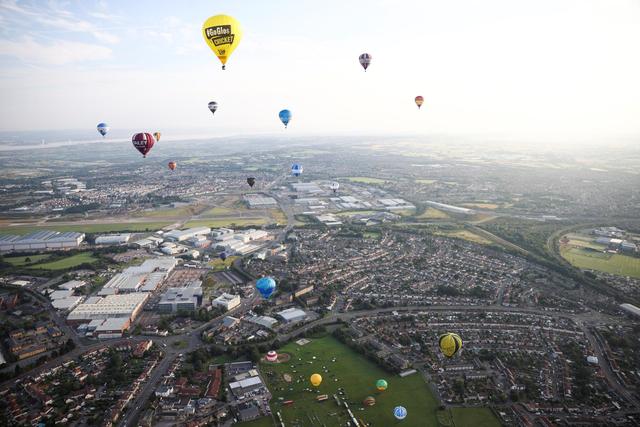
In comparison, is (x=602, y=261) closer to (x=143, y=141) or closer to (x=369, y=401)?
(x=369, y=401)

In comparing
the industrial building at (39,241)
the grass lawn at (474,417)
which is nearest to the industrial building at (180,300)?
the grass lawn at (474,417)

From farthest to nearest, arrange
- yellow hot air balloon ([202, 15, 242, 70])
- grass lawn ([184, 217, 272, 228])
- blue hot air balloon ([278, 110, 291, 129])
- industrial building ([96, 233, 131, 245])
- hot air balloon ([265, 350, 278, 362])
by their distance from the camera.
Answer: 1. grass lawn ([184, 217, 272, 228])
2. industrial building ([96, 233, 131, 245])
3. blue hot air balloon ([278, 110, 291, 129])
4. yellow hot air balloon ([202, 15, 242, 70])
5. hot air balloon ([265, 350, 278, 362])

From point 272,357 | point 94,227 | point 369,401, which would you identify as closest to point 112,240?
point 94,227

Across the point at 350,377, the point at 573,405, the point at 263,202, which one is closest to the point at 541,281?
the point at 573,405

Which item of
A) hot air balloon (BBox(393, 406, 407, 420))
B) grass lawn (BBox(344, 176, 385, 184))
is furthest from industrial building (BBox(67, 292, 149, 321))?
grass lawn (BBox(344, 176, 385, 184))

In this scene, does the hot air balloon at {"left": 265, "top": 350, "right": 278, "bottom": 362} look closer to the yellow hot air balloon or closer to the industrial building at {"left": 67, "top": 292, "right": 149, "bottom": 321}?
the industrial building at {"left": 67, "top": 292, "right": 149, "bottom": 321}
